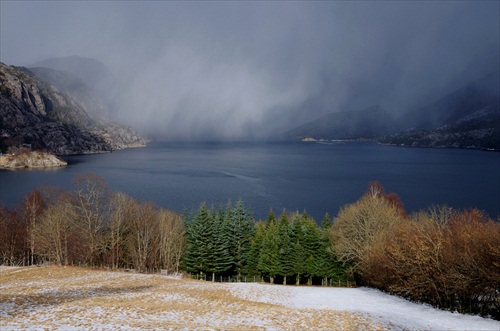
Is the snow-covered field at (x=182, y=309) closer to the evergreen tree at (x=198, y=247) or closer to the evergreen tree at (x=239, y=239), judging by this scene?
the evergreen tree at (x=198, y=247)

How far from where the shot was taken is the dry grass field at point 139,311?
15344mm

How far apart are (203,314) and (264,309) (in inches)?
163

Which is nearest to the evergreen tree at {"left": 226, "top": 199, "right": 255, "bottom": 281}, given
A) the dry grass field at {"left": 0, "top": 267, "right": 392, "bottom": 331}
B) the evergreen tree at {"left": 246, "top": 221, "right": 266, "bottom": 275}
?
the evergreen tree at {"left": 246, "top": 221, "right": 266, "bottom": 275}

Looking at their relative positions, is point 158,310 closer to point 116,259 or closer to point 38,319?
point 38,319

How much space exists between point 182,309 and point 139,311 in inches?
100.0

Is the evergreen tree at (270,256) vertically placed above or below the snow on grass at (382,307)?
below

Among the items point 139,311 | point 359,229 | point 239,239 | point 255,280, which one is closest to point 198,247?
point 239,239

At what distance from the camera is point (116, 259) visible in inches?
2035

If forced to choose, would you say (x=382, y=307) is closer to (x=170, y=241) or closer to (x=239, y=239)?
(x=239, y=239)

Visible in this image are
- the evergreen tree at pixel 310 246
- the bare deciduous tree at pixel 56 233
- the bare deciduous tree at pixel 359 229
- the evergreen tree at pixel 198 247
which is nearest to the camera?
the bare deciduous tree at pixel 359 229

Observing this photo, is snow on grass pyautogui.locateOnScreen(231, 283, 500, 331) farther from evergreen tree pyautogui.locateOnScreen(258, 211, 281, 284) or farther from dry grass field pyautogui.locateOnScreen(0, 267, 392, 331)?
evergreen tree pyautogui.locateOnScreen(258, 211, 281, 284)

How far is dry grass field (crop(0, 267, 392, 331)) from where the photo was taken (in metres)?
15.3

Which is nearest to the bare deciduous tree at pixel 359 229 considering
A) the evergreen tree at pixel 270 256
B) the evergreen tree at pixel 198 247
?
the evergreen tree at pixel 270 256

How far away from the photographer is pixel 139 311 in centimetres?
1809
